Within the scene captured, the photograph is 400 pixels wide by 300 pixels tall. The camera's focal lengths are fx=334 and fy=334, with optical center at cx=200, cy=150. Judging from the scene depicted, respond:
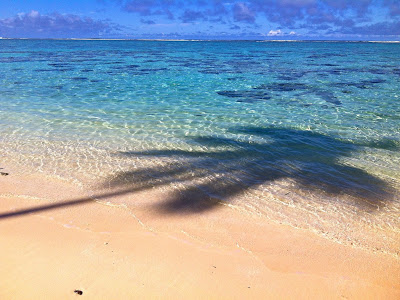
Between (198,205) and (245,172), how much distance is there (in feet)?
6.53

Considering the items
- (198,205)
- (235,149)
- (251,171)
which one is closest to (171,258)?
(198,205)

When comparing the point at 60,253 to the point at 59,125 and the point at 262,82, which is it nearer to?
the point at 59,125

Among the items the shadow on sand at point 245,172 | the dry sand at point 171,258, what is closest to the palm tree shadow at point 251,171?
the shadow on sand at point 245,172

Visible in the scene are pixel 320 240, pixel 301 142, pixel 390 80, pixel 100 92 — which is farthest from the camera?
pixel 390 80

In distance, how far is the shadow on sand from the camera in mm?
6391

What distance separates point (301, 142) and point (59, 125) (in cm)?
807

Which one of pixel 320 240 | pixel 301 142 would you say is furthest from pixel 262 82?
pixel 320 240

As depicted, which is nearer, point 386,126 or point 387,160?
point 387,160

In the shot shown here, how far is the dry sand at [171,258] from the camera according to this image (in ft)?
13.0

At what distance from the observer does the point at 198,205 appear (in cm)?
609

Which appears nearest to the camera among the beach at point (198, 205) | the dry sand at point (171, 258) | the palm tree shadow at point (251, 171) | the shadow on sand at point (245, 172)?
the dry sand at point (171, 258)

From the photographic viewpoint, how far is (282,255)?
4.66 metres

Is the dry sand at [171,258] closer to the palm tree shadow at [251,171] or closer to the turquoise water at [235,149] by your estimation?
Result: the turquoise water at [235,149]

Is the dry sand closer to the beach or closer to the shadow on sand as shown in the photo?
the beach
